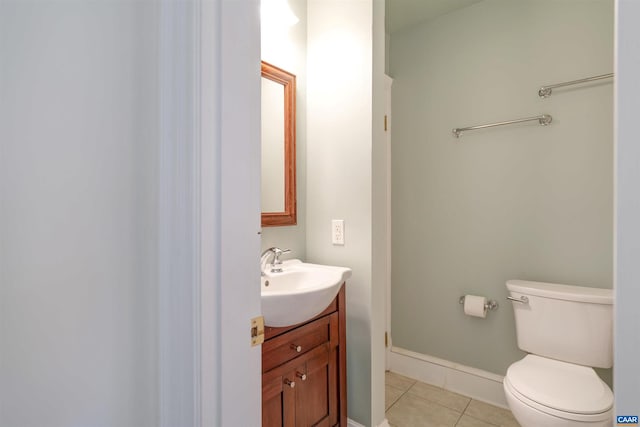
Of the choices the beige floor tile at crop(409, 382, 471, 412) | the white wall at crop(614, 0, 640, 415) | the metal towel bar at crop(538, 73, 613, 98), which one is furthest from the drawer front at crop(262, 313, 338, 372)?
the metal towel bar at crop(538, 73, 613, 98)

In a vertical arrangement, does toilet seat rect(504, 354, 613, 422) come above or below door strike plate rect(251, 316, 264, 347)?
below

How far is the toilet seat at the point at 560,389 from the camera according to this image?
4.25 feet

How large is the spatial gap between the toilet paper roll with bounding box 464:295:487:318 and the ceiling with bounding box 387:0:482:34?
74.9 inches

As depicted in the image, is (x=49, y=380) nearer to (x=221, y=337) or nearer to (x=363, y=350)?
(x=221, y=337)

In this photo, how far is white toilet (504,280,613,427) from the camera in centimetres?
132

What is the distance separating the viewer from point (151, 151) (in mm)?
686

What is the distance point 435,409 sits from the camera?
2012 millimetres

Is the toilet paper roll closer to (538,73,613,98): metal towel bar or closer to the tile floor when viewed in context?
the tile floor

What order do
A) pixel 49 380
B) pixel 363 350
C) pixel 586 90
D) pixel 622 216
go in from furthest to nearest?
pixel 586 90 < pixel 363 350 < pixel 49 380 < pixel 622 216

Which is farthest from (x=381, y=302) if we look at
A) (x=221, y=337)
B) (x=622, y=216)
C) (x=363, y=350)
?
(x=622, y=216)

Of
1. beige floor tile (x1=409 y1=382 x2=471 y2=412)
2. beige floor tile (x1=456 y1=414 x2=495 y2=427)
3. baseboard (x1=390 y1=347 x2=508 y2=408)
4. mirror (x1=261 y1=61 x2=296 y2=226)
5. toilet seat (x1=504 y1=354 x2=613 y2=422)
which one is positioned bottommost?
beige floor tile (x1=409 y1=382 x2=471 y2=412)

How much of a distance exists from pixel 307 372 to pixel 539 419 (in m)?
0.96

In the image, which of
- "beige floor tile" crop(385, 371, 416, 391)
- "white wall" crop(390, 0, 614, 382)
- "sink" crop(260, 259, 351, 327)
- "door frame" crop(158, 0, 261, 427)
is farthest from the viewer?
"beige floor tile" crop(385, 371, 416, 391)

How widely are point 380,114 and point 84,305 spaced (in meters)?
1.50
